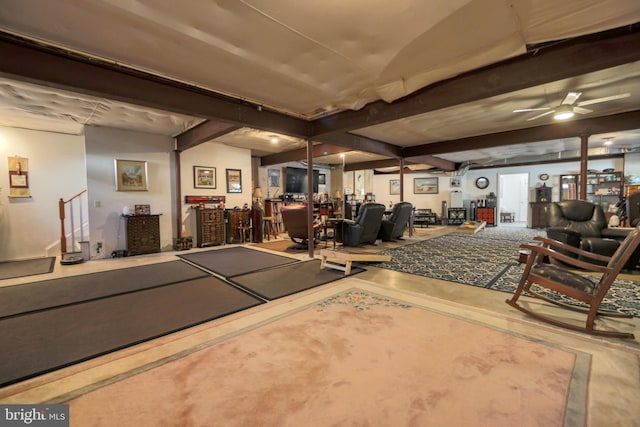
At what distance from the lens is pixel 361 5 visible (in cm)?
189

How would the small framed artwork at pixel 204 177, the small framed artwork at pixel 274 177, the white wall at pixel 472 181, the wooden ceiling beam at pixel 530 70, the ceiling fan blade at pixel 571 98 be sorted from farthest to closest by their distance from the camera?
A: the white wall at pixel 472 181 → the small framed artwork at pixel 274 177 → the small framed artwork at pixel 204 177 → the ceiling fan blade at pixel 571 98 → the wooden ceiling beam at pixel 530 70

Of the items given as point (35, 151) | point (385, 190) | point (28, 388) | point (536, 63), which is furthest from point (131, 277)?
point (385, 190)

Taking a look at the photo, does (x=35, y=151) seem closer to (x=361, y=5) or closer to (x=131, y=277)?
(x=131, y=277)

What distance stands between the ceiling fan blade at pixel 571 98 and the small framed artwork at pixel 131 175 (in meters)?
7.80

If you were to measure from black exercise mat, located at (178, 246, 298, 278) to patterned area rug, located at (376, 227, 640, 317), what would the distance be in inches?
77.8

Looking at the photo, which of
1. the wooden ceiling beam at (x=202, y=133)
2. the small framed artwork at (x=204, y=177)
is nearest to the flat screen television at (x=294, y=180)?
the small framed artwork at (x=204, y=177)

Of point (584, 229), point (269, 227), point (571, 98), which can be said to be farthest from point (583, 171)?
point (269, 227)

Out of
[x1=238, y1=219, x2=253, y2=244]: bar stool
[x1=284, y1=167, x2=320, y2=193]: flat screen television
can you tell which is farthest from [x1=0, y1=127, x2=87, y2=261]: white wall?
[x1=284, y1=167, x2=320, y2=193]: flat screen television

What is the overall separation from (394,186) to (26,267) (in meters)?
12.1

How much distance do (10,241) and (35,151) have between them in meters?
1.90

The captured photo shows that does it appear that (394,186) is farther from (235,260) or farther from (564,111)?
(235,260)

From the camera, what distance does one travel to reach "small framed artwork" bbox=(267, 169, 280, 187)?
30.8 ft

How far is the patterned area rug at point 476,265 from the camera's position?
9.95ft

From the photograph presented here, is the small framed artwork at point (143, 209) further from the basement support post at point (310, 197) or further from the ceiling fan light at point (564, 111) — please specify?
the ceiling fan light at point (564, 111)
